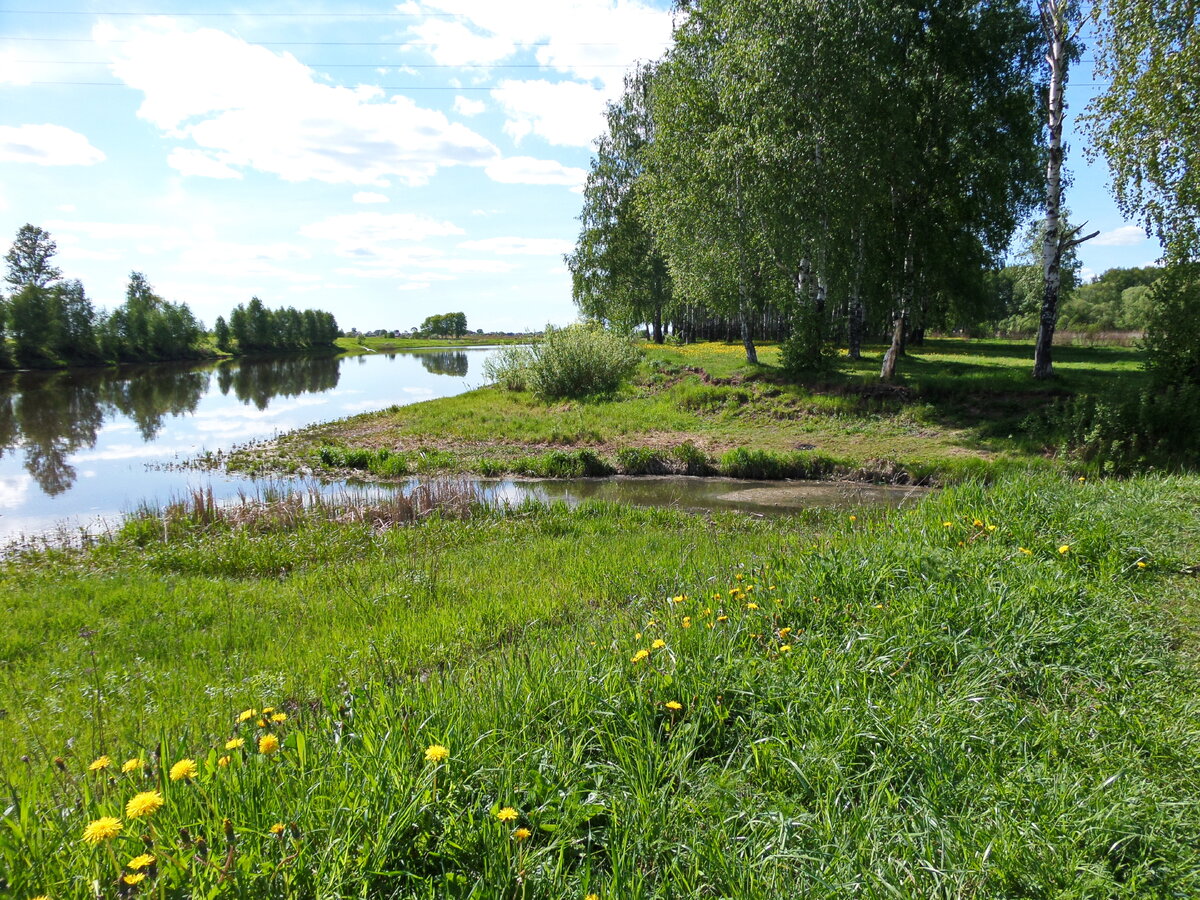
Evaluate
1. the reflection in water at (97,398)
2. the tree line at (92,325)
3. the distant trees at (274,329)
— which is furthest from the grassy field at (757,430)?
the distant trees at (274,329)

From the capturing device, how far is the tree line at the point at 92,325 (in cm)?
5312

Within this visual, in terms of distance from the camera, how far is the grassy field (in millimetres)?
16156

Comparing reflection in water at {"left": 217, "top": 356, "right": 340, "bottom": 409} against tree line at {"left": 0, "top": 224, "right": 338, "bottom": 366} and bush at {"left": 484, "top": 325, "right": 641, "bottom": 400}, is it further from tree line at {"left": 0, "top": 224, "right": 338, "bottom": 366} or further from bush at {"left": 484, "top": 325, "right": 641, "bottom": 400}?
bush at {"left": 484, "top": 325, "right": 641, "bottom": 400}

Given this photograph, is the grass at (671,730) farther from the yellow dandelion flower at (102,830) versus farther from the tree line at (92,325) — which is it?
the tree line at (92,325)

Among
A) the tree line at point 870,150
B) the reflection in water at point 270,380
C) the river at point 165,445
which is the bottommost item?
the river at point 165,445

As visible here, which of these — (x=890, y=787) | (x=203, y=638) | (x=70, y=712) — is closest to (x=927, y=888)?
(x=890, y=787)

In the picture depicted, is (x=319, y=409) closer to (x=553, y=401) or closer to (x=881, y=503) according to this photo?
(x=553, y=401)

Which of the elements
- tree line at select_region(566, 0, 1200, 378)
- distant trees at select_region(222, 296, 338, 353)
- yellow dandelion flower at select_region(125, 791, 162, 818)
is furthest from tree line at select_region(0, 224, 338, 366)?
yellow dandelion flower at select_region(125, 791, 162, 818)

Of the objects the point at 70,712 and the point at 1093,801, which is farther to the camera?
the point at 70,712

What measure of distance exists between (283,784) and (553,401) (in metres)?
26.3

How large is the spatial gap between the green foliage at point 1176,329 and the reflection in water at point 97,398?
2577 centimetres

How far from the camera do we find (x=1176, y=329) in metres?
14.0

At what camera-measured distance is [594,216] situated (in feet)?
134

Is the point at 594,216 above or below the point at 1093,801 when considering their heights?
above
